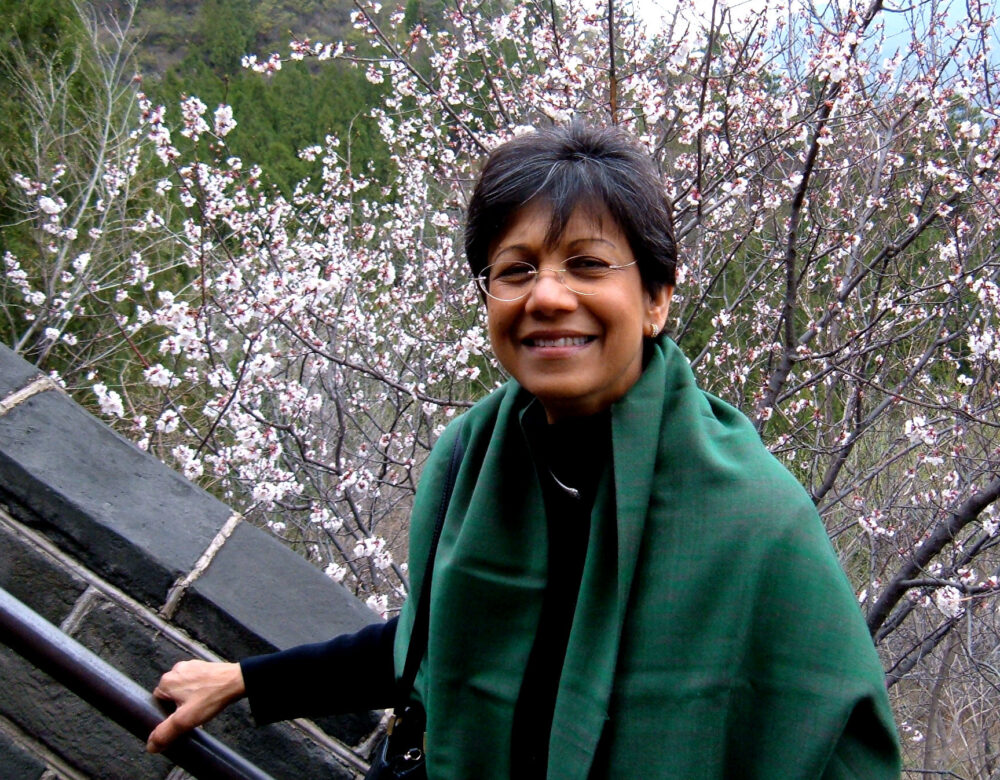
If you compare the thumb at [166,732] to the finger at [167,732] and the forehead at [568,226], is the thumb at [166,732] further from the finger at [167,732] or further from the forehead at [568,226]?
the forehead at [568,226]

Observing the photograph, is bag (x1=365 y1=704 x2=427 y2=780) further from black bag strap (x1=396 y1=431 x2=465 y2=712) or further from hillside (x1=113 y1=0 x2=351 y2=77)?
hillside (x1=113 y1=0 x2=351 y2=77)

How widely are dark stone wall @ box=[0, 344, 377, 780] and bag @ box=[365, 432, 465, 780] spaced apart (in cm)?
33

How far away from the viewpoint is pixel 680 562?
48.4 inches

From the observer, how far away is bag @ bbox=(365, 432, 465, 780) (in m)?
1.48

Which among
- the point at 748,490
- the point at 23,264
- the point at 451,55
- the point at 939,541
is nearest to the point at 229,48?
the point at 23,264

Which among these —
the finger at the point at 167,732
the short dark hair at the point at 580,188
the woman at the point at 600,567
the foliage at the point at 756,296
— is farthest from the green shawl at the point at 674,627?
the foliage at the point at 756,296

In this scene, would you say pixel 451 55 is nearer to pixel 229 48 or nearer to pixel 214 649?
pixel 214 649

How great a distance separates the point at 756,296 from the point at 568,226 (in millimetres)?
6411

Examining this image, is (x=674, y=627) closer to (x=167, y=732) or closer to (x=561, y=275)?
(x=561, y=275)

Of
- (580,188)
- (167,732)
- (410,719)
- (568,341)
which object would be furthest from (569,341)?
(167,732)

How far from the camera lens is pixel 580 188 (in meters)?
1.44

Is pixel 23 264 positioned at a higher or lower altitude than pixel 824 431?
lower

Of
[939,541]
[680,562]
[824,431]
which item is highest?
[824,431]

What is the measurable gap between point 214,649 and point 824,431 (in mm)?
4729
